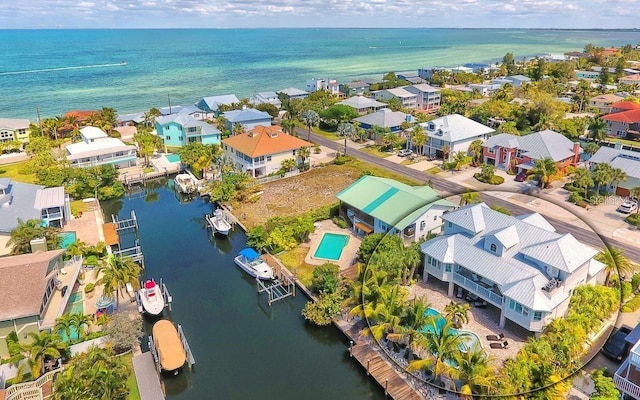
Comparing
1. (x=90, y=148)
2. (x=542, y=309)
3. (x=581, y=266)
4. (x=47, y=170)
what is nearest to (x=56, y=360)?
(x=542, y=309)

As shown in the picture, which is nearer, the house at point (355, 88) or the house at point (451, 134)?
the house at point (451, 134)

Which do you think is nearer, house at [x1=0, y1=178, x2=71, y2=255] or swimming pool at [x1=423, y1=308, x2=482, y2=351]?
swimming pool at [x1=423, y1=308, x2=482, y2=351]

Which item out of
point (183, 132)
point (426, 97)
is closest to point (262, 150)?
point (183, 132)

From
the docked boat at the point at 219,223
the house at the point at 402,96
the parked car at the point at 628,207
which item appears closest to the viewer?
the docked boat at the point at 219,223

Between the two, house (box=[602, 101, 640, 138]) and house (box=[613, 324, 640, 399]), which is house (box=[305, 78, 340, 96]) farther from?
house (box=[613, 324, 640, 399])

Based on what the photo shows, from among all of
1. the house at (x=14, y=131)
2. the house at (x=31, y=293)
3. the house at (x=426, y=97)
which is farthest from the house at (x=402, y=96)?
the house at (x=31, y=293)

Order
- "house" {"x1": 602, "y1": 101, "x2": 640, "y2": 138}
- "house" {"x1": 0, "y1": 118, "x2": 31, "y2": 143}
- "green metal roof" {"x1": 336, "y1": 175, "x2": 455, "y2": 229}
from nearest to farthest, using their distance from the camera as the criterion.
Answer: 1. "green metal roof" {"x1": 336, "y1": 175, "x2": 455, "y2": 229}
2. "house" {"x1": 0, "y1": 118, "x2": 31, "y2": 143}
3. "house" {"x1": 602, "y1": 101, "x2": 640, "y2": 138}

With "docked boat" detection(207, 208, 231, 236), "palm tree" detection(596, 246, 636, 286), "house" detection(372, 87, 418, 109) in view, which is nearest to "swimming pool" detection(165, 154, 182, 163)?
"docked boat" detection(207, 208, 231, 236)

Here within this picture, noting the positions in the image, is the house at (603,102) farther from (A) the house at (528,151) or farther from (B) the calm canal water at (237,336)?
(B) the calm canal water at (237,336)
